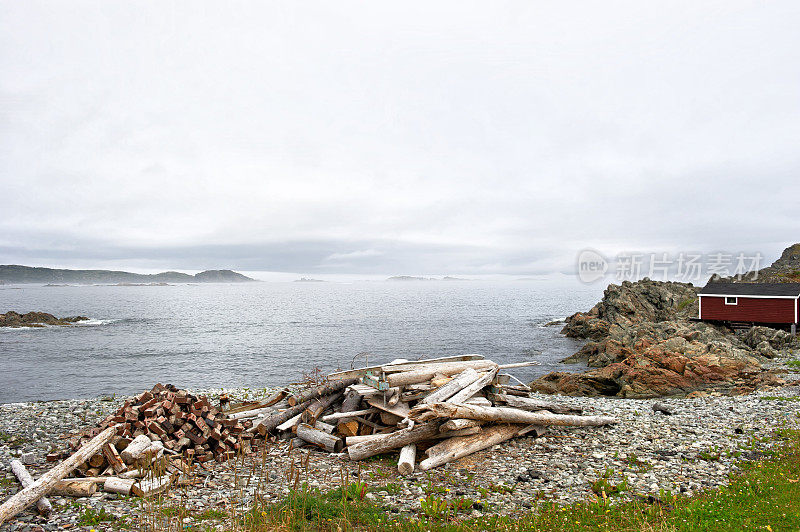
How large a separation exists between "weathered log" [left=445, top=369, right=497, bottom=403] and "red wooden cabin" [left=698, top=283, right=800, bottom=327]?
4501cm

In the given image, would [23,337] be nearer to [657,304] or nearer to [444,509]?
[444,509]

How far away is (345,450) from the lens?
1318 cm

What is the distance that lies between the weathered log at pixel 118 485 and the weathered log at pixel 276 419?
14.0 ft

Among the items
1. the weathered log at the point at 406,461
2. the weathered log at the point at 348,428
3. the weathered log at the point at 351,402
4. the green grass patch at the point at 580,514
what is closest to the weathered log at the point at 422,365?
the weathered log at the point at 351,402

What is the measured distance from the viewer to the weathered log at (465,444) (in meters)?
11.5

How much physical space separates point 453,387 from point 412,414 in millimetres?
2094

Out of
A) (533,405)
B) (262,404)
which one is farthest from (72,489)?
(533,405)

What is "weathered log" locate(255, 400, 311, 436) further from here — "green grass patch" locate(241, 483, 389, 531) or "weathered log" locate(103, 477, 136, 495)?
"green grass patch" locate(241, 483, 389, 531)

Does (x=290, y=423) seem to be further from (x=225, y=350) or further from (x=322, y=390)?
(x=225, y=350)

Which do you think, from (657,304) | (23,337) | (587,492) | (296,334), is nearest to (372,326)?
(296,334)

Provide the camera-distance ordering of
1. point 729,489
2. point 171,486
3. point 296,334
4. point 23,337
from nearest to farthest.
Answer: point 729,489 → point 171,486 → point 23,337 → point 296,334

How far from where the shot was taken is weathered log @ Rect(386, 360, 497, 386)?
1463 cm

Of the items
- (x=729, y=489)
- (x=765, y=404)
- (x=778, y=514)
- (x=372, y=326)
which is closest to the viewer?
(x=778, y=514)

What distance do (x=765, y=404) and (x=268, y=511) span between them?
1905 centimetres
